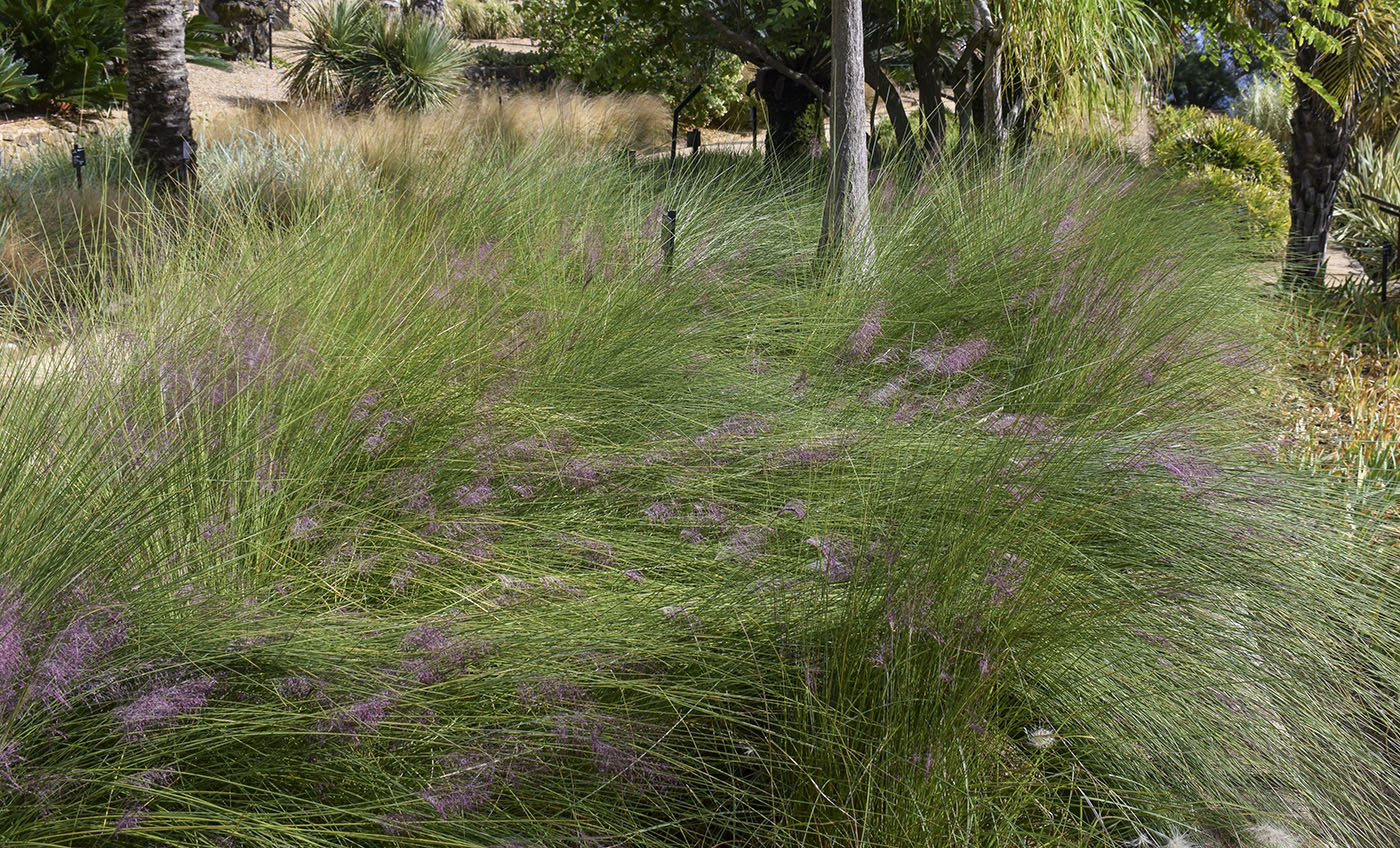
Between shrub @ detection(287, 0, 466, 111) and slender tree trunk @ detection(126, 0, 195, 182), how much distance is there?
7666 millimetres

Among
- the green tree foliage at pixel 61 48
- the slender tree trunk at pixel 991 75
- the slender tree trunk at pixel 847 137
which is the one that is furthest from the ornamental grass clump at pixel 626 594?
the green tree foliage at pixel 61 48

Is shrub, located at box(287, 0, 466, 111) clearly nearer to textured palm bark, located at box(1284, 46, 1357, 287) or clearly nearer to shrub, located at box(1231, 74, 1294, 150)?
textured palm bark, located at box(1284, 46, 1357, 287)

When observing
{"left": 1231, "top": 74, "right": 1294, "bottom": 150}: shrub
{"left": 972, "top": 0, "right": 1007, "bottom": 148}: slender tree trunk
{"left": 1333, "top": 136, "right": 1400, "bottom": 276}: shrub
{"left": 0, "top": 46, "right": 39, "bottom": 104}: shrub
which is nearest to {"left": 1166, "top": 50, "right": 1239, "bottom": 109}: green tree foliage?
{"left": 1231, "top": 74, "right": 1294, "bottom": 150}: shrub

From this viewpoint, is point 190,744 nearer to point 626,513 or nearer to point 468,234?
point 626,513

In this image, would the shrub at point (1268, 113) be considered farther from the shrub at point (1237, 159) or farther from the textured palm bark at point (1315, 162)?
the textured palm bark at point (1315, 162)

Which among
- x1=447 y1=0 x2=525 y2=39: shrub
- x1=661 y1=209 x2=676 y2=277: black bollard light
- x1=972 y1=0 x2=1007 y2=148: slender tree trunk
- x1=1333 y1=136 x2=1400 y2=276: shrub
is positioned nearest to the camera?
x1=661 y1=209 x2=676 y2=277: black bollard light

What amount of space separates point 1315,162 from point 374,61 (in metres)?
12.1

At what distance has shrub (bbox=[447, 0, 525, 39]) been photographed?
2812 centimetres

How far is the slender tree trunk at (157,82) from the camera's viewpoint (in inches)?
305

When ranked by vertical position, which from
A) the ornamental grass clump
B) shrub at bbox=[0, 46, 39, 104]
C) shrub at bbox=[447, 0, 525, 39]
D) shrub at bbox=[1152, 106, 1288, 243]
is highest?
shrub at bbox=[447, 0, 525, 39]

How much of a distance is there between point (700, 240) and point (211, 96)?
43.1 ft

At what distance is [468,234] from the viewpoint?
4871 mm

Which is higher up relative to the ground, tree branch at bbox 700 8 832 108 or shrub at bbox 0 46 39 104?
tree branch at bbox 700 8 832 108

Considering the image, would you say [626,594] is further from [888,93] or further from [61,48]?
[61,48]
